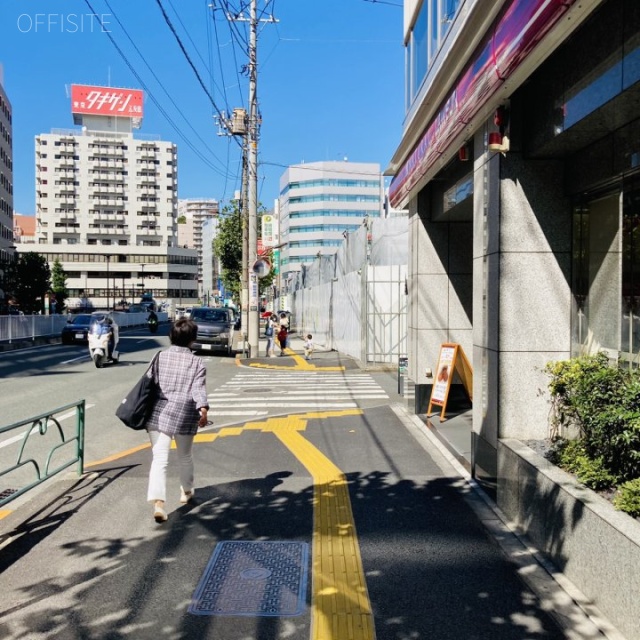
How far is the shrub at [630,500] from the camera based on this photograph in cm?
369

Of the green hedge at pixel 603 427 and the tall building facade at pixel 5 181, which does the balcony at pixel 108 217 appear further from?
the green hedge at pixel 603 427

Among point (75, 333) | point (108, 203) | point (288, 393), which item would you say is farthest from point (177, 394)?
point (108, 203)

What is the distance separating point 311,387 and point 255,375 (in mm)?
3250

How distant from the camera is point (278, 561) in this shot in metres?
4.57

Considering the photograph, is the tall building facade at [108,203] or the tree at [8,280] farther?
the tall building facade at [108,203]

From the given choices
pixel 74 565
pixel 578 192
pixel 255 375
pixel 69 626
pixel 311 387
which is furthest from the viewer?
pixel 255 375

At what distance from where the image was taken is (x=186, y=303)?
4621 inches

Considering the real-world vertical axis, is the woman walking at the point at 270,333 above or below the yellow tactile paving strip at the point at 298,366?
above

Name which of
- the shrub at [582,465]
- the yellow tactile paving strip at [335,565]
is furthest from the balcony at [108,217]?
the shrub at [582,465]

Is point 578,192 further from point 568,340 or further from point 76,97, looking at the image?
point 76,97

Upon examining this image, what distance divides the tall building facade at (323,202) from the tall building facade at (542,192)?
321 ft

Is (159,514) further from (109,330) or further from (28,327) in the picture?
(28,327)

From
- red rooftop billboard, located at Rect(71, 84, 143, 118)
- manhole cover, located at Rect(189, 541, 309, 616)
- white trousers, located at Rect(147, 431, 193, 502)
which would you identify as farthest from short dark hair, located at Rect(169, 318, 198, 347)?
red rooftop billboard, located at Rect(71, 84, 143, 118)

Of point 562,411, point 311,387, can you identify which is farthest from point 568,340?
point 311,387
